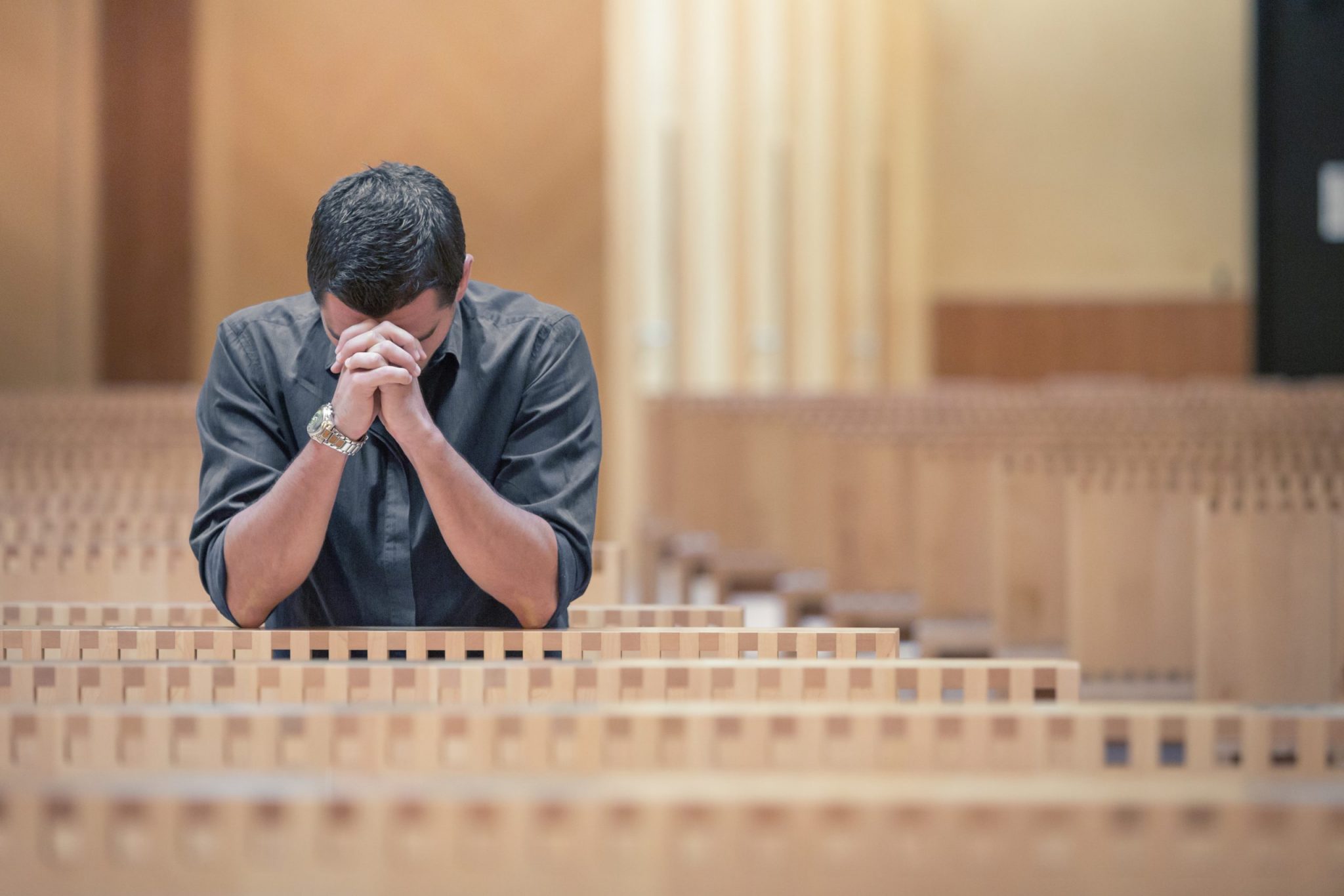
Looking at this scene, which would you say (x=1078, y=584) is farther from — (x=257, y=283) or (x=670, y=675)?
(x=257, y=283)

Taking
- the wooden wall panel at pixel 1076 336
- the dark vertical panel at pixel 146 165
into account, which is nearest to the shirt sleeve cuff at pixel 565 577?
the dark vertical panel at pixel 146 165

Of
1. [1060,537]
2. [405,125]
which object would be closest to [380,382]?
[1060,537]

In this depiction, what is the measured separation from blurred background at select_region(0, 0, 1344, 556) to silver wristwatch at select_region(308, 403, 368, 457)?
4964 mm

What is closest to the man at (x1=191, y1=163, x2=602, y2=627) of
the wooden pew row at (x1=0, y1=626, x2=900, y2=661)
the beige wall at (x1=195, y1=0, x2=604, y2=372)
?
the wooden pew row at (x1=0, y1=626, x2=900, y2=661)

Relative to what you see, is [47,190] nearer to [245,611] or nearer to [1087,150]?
[245,611]

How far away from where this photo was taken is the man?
1.07m

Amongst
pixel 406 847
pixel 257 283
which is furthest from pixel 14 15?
pixel 406 847

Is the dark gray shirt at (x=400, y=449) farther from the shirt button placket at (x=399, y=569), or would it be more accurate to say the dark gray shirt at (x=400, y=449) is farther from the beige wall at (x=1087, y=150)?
the beige wall at (x=1087, y=150)

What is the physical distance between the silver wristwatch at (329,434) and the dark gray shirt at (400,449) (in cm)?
12

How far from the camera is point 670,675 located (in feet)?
2.84

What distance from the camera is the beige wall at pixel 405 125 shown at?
19.9 ft

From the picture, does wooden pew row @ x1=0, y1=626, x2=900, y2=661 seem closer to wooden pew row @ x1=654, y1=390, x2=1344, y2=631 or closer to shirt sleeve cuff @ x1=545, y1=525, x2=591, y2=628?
shirt sleeve cuff @ x1=545, y1=525, x2=591, y2=628

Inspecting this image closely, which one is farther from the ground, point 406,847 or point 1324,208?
point 1324,208

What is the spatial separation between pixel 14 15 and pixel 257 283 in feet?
4.80
